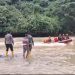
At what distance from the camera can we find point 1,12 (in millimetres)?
49938

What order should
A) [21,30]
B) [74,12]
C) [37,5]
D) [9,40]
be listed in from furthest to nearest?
1. [37,5]
2. [74,12]
3. [21,30]
4. [9,40]

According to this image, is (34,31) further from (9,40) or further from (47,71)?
(47,71)

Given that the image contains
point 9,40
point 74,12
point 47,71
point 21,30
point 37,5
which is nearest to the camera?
point 47,71

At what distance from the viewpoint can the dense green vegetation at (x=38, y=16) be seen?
1908 inches

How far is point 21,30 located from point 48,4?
486 inches

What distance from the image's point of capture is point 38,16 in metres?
50.7

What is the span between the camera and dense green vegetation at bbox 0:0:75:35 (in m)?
48.5

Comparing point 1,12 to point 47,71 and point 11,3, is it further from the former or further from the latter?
point 47,71

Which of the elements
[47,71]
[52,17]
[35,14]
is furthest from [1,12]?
[47,71]

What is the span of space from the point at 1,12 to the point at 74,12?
12.0m

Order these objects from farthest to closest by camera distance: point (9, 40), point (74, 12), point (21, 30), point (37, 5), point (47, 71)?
point (37, 5) < point (74, 12) < point (21, 30) < point (9, 40) < point (47, 71)

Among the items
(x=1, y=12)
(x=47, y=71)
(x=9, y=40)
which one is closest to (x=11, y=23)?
(x=1, y=12)

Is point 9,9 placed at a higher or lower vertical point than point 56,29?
higher

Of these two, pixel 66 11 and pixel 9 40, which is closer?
pixel 9 40
